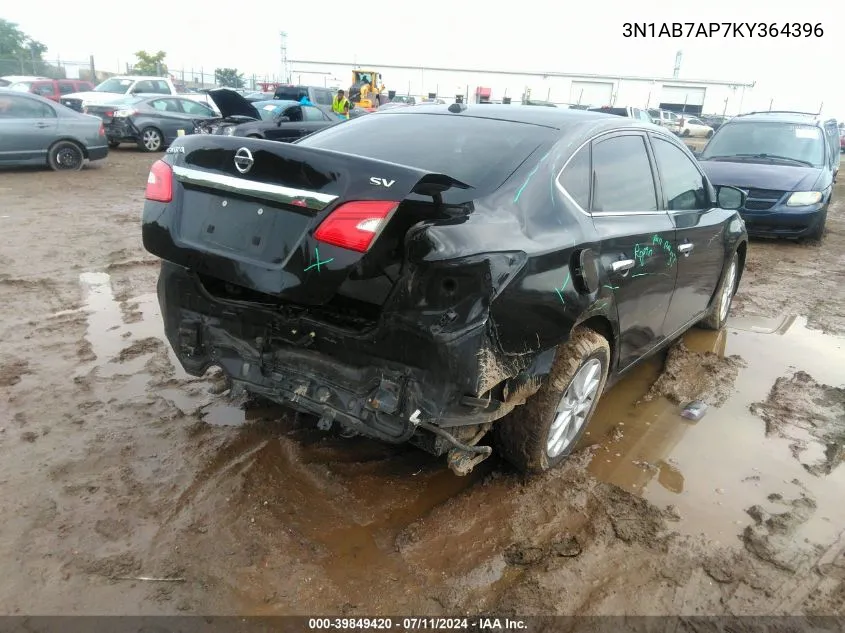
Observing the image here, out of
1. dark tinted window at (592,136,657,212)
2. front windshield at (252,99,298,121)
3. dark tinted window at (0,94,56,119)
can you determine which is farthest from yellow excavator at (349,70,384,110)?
dark tinted window at (592,136,657,212)

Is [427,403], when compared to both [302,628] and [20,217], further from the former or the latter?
[20,217]

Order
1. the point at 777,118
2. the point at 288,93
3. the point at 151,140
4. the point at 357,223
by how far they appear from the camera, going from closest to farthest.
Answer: the point at 357,223, the point at 777,118, the point at 151,140, the point at 288,93

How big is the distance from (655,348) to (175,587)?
2.89 meters

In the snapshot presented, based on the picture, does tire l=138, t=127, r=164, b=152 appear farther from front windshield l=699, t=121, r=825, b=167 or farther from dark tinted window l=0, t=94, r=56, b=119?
front windshield l=699, t=121, r=825, b=167

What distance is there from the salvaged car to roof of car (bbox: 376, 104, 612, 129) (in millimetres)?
21

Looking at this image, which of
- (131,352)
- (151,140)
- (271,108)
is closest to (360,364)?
(131,352)

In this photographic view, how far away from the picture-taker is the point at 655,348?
376 centimetres

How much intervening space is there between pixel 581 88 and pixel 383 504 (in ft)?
166

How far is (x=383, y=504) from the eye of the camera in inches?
109

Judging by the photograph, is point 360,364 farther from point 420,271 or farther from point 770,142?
point 770,142

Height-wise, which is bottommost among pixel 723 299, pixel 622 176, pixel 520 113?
pixel 723 299

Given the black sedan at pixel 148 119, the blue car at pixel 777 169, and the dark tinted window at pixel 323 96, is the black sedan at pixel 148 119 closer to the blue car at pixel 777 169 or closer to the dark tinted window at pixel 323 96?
the dark tinted window at pixel 323 96

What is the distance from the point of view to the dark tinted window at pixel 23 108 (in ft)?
33.2

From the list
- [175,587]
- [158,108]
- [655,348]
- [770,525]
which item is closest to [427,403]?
[175,587]
